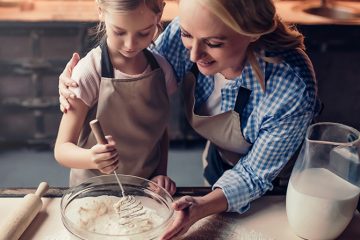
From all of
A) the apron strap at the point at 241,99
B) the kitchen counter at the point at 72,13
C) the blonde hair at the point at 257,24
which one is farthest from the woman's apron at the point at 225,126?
the kitchen counter at the point at 72,13

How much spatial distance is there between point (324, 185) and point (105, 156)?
0.45 metres

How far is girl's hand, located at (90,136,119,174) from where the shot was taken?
3.37 feet

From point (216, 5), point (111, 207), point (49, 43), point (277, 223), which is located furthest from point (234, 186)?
point (49, 43)

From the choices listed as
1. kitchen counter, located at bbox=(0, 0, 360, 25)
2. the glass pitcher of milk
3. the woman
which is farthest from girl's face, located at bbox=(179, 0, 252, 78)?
kitchen counter, located at bbox=(0, 0, 360, 25)

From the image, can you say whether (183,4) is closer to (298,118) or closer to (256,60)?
(256,60)

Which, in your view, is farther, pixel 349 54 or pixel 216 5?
pixel 349 54

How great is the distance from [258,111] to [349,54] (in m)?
1.53

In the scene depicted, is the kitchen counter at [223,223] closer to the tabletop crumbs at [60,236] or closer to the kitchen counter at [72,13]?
the tabletop crumbs at [60,236]

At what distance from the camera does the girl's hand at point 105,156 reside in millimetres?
1026

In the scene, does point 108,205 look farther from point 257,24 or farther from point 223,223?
point 257,24

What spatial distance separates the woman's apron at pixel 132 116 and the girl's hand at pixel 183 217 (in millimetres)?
226

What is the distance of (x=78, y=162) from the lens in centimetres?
111

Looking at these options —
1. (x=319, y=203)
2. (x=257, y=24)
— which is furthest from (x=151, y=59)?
(x=319, y=203)

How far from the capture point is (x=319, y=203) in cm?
103
